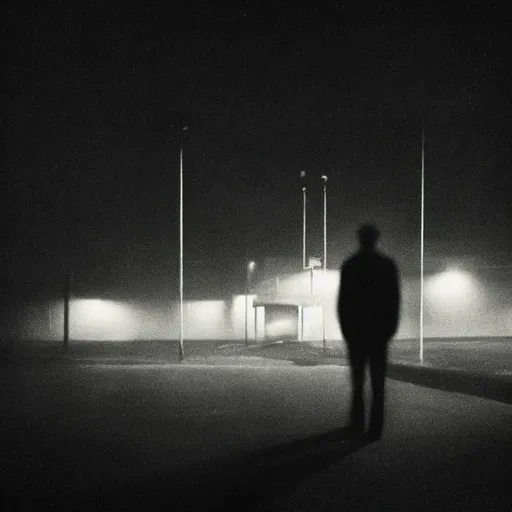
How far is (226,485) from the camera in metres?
4.81

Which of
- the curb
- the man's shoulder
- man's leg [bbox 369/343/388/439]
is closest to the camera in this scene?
man's leg [bbox 369/343/388/439]

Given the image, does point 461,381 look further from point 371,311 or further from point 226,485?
point 226,485

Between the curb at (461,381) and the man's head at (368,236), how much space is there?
502cm

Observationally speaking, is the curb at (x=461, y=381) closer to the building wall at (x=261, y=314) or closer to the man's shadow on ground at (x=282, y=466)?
the man's shadow on ground at (x=282, y=466)

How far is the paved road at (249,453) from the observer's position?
454cm

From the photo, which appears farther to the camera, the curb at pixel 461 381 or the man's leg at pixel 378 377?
the curb at pixel 461 381

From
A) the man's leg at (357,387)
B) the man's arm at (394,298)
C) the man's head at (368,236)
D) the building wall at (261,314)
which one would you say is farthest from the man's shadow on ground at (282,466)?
the building wall at (261,314)

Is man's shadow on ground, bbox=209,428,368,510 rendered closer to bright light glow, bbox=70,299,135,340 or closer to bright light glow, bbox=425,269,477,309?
bright light glow, bbox=425,269,477,309

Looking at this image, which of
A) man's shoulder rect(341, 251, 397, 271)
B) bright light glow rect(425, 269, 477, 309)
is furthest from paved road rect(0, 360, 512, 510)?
bright light glow rect(425, 269, 477, 309)

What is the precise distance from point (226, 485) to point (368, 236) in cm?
284

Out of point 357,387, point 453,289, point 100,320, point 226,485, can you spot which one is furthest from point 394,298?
point 100,320

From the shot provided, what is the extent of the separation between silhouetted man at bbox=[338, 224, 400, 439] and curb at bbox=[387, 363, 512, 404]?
4.66m

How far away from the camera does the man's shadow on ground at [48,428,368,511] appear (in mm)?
4375

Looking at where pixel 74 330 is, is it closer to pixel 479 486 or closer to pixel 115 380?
pixel 115 380
